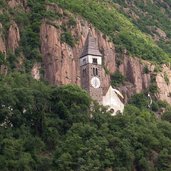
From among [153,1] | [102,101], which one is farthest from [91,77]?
[153,1]

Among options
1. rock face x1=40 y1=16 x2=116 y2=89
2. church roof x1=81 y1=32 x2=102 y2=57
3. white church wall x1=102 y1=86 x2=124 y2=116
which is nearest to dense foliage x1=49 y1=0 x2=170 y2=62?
rock face x1=40 y1=16 x2=116 y2=89

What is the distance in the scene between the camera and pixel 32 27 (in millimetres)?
104688

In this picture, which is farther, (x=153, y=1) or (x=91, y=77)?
(x=153, y=1)

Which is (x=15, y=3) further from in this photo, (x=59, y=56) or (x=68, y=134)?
(x=68, y=134)

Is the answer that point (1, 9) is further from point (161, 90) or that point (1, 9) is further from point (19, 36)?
point (161, 90)

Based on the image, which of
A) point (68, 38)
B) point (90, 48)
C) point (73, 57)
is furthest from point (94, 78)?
point (68, 38)

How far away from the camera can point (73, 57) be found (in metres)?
103

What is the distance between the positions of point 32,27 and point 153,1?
197 ft

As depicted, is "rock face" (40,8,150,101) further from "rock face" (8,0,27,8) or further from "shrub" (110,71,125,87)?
"rock face" (8,0,27,8)

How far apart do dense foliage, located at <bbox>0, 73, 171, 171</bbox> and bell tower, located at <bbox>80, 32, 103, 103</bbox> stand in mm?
4260

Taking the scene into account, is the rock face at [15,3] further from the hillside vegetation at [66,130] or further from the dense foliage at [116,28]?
the hillside vegetation at [66,130]

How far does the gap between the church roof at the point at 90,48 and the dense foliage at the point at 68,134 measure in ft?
26.7

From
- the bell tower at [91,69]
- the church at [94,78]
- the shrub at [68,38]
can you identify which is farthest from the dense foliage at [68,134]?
the shrub at [68,38]

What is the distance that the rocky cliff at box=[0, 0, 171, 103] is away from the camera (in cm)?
10100
